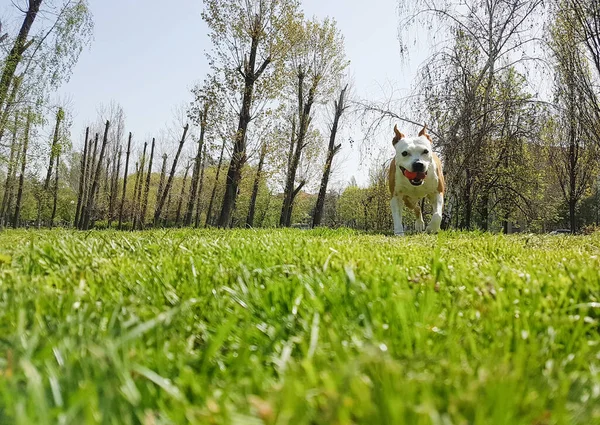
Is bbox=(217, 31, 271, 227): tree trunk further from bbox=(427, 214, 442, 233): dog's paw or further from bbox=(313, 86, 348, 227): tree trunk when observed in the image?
bbox=(427, 214, 442, 233): dog's paw

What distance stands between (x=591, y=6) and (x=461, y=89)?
4.32 m

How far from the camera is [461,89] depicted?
14.6m

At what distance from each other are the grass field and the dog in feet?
18.9

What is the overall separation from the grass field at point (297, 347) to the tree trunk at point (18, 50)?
1551 centimetres

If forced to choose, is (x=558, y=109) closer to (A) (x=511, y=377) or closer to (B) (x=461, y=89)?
(B) (x=461, y=89)

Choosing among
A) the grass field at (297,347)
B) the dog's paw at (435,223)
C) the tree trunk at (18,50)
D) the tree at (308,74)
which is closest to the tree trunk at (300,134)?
the tree at (308,74)

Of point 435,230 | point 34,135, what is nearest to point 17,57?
point 34,135

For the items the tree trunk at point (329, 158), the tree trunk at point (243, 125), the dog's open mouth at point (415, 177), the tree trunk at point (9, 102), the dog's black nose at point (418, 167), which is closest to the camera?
the dog's black nose at point (418, 167)

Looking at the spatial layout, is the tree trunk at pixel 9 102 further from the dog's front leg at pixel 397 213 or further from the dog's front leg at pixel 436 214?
the dog's front leg at pixel 436 214

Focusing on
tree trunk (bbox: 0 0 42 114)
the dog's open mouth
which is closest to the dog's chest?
the dog's open mouth

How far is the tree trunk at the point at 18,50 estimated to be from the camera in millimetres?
14375

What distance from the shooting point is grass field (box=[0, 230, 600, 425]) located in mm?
616

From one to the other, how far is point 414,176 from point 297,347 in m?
7.07

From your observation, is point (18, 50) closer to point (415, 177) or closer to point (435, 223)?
point (415, 177)
